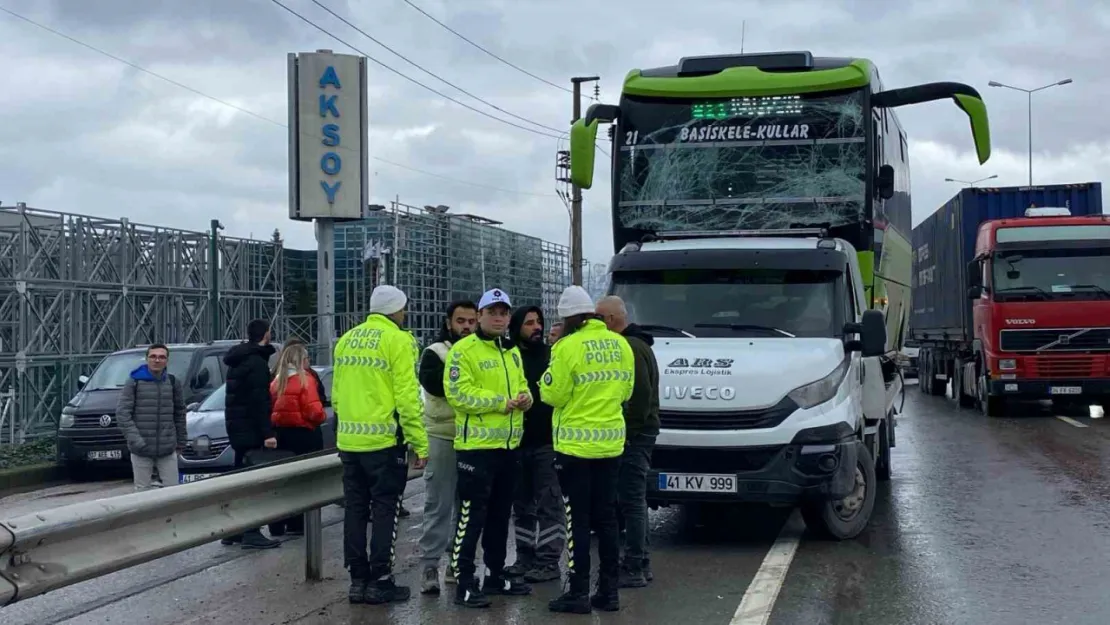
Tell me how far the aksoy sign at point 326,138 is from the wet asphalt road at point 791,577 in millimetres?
8598

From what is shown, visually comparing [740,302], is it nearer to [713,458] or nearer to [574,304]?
[713,458]

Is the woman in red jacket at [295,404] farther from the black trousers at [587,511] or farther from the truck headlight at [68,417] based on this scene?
the truck headlight at [68,417]

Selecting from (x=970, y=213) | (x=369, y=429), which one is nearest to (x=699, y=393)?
(x=369, y=429)

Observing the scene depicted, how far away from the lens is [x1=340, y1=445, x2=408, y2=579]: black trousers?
23.0 ft

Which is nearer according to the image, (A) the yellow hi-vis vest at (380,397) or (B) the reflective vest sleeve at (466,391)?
(B) the reflective vest sleeve at (466,391)

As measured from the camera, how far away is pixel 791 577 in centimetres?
767

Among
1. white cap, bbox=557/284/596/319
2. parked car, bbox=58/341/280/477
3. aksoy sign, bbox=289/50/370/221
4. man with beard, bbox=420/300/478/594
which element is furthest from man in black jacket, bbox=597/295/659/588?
aksoy sign, bbox=289/50/370/221

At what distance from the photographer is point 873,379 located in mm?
10414

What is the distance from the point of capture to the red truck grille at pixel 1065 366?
19.2m

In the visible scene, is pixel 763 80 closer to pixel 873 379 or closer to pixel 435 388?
pixel 873 379

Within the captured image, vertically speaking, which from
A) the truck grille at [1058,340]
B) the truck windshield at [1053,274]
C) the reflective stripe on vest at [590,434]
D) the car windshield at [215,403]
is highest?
the truck windshield at [1053,274]

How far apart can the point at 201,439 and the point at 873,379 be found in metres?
6.12

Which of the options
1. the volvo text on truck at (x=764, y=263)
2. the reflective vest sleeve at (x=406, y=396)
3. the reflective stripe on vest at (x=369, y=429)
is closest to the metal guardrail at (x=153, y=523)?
the reflective stripe on vest at (x=369, y=429)

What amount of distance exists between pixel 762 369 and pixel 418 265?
803 inches
